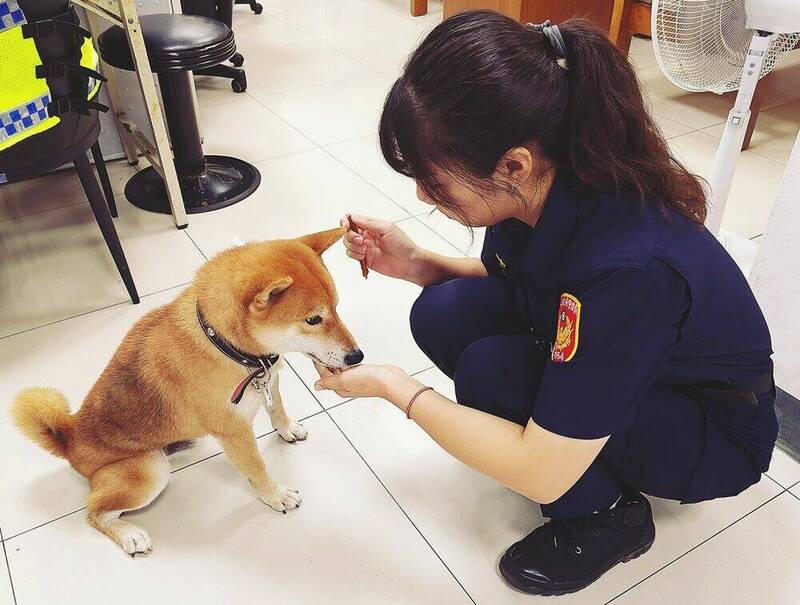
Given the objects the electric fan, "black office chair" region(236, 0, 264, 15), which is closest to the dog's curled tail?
the electric fan

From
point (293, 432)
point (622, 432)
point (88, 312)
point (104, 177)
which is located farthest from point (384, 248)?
point (104, 177)

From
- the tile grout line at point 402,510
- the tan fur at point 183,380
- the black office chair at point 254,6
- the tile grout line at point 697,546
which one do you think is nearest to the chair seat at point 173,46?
the tan fur at point 183,380

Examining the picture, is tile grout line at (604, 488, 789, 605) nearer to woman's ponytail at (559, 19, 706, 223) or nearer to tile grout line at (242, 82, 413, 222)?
woman's ponytail at (559, 19, 706, 223)

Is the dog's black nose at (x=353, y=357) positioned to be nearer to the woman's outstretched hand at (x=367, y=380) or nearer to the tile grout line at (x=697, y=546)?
the woman's outstretched hand at (x=367, y=380)

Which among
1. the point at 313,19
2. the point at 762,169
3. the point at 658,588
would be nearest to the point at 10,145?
the point at 658,588

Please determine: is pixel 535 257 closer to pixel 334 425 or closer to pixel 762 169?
pixel 334 425

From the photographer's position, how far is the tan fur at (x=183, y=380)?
1.07 m

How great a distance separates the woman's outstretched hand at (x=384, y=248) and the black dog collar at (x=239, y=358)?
0.93 ft

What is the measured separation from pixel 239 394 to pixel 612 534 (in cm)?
76

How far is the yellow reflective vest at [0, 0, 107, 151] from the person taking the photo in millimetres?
1409

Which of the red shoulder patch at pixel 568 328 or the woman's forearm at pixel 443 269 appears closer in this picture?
the red shoulder patch at pixel 568 328

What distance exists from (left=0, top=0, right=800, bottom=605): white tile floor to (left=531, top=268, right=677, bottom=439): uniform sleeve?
1.67 ft

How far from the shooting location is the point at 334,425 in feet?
5.02

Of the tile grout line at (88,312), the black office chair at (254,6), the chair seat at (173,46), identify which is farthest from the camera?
the black office chair at (254,6)
